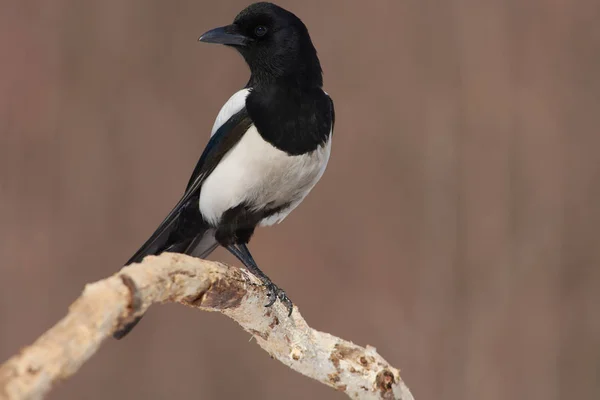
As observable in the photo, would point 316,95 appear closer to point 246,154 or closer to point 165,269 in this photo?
point 246,154

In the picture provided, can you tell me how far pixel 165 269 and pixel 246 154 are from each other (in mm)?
534

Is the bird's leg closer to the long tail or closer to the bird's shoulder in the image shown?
the long tail

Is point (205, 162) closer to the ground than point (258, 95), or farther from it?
closer to the ground

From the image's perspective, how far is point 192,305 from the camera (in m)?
1.25

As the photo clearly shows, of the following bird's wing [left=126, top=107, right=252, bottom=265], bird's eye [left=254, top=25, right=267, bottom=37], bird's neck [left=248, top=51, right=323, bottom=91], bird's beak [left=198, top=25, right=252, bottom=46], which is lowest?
bird's wing [left=126, top=107, right=252, bottom=265]

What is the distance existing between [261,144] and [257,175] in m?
0.06

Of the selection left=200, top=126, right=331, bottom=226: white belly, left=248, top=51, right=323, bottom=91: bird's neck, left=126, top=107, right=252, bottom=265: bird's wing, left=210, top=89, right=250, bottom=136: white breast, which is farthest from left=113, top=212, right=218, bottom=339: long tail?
left=248, top=51, right=323, bottom=91: bird's neck

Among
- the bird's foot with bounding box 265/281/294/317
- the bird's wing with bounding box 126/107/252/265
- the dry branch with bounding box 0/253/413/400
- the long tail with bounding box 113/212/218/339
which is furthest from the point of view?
the long tail with bounding box 113/212/218/339

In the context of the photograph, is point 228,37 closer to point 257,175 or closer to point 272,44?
point 272,44

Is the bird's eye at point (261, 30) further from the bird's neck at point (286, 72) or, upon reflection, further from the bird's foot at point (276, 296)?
the bird's foot at point (276, 296)

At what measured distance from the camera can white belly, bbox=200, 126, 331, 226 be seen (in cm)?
156

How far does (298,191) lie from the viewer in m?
1.65

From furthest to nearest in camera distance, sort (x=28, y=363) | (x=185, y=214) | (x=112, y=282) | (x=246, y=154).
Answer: (x=185, y=214) → (x=246, y=154) → (x=112, y=282) → (x=28, y=363)

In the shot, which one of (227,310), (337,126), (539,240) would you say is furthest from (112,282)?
(539,240)
